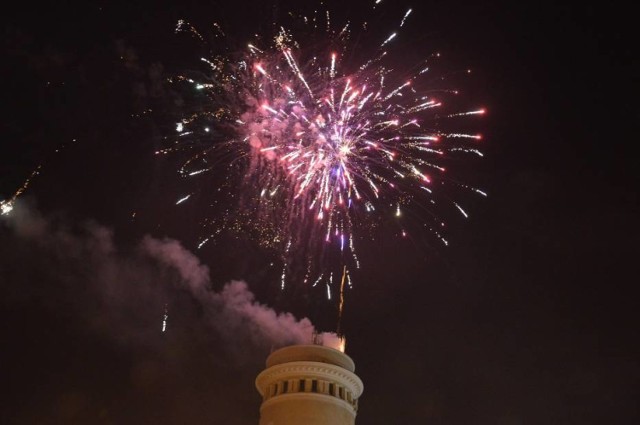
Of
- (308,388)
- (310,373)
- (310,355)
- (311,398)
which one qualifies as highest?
(310,355)

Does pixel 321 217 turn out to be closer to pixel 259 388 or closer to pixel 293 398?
pixel 293 398

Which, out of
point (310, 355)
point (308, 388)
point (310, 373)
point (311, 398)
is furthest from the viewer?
point (310, 355)

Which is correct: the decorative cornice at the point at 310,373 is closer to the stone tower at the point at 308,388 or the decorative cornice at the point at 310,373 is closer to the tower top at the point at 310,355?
the stone tower at the point at 308,388

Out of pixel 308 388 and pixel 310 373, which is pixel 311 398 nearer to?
pixel 308 388

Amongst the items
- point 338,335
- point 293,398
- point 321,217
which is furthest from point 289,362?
point 321,217

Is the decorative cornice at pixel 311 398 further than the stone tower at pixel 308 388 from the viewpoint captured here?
Yes

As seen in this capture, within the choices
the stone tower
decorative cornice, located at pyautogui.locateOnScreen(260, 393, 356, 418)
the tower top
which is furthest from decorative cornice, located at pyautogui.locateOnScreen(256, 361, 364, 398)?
decorative cornice, located at pyautogui.locateOnScreen(260, 393, 356, 418)

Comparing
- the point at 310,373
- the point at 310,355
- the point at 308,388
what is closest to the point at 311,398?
the point at 308,388

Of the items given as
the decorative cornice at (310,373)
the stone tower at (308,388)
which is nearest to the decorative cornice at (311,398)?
the stone tower at (308,388)
